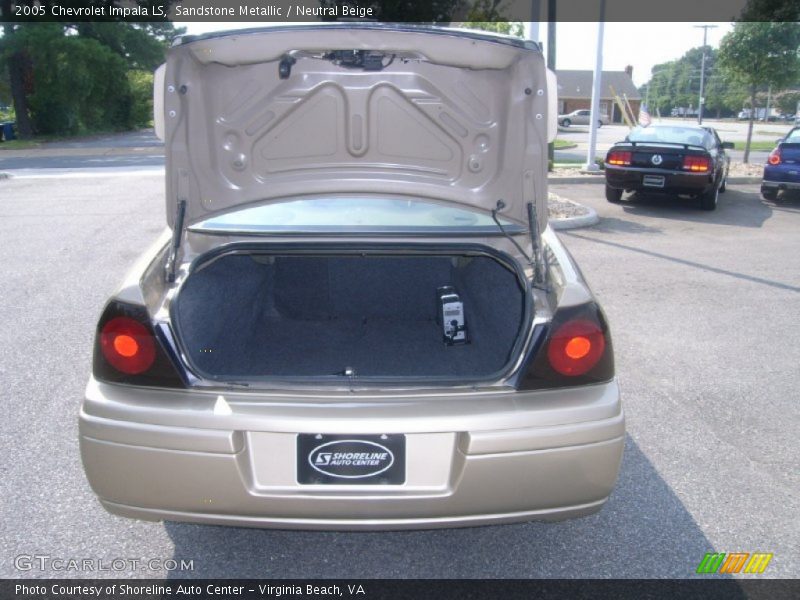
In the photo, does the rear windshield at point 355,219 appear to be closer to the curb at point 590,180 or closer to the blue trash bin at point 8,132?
the curb at point 590,180

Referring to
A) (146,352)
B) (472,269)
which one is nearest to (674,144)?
(472,269)

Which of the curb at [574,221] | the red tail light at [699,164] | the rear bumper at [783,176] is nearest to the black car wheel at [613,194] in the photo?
the red tail light at [699,164]

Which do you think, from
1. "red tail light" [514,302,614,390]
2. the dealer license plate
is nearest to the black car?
"red tail light" [514,302,614,390]

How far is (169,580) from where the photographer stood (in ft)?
8.78

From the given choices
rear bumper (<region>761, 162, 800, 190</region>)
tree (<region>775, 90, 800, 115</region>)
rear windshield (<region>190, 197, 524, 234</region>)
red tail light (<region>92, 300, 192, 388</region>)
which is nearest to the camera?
red tail light (<region>92, 300, 192, 388</region>)

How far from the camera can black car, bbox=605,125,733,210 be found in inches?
424

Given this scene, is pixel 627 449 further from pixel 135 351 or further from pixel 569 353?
pixel 135 351

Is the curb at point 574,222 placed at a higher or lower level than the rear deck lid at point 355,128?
lower

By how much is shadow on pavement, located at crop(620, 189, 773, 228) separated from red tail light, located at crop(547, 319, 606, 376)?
8.82m

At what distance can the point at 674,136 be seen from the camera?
11.5 metres

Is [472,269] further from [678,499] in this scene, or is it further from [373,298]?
[678,499]

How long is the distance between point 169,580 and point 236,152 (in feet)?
5.48

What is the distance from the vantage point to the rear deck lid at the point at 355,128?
2.75 metres

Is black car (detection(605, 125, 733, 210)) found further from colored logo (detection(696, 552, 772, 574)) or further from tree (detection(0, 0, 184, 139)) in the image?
tree (detection(0, 0, 184, 139))
